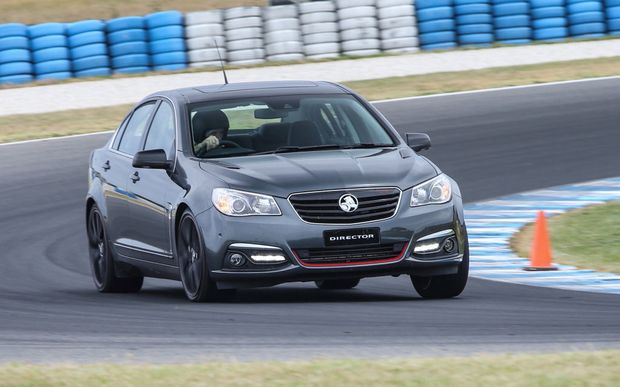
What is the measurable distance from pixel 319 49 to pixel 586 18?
5518 mm

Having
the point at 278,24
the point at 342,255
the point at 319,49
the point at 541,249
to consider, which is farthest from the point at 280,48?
the point at 342,255

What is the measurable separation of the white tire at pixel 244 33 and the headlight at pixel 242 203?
Result: 19.6 m

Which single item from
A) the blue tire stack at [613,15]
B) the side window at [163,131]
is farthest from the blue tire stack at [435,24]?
the side window at [163,131]

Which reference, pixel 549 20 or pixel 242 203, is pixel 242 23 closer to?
pixel 549 20

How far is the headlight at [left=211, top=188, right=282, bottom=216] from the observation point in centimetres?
900

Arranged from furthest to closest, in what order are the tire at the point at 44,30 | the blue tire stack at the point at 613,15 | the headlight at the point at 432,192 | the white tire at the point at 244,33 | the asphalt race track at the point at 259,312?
the blue tire stack at the point at 613,15
the white tire at the point at 244,33
the tire at the point at 44,30
the headlight at the point at 432,192
the asphalt race track at the point at 259,312

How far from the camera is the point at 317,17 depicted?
2864cm

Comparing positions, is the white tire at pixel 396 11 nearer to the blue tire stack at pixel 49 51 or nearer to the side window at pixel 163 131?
the blue tire stack at pixel 49 51

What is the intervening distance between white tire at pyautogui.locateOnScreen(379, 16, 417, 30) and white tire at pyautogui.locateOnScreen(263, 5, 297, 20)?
6.09 ft

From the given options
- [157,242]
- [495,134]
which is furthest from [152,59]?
[157,242]

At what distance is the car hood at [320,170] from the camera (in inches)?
356

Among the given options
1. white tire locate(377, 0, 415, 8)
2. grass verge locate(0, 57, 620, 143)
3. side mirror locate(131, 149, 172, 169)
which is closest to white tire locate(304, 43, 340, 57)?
white tire locate(377, 0, 415, 8)

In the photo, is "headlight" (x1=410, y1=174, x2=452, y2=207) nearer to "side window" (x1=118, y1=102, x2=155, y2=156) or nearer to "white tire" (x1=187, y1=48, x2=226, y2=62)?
"side window" (x1=118, y1=102, x2=155, y2=156)

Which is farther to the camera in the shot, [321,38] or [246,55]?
[321,38]
